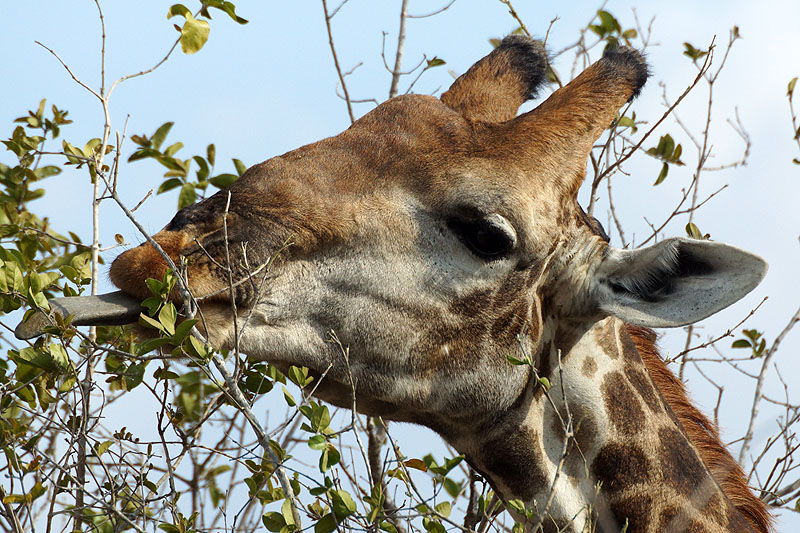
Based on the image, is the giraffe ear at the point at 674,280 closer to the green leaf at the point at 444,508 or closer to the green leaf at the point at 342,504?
the green leaf at the point at 444,508

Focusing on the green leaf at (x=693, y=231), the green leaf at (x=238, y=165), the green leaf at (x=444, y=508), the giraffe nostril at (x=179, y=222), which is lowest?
the green leaf at (x=444, y=508)

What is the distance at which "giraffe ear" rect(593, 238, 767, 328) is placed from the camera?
351 cm

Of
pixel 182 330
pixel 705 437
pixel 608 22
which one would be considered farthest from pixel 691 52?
pixel 182 330

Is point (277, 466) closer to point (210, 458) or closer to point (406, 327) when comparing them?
point (406, 327)

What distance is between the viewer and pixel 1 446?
3463 millimetres

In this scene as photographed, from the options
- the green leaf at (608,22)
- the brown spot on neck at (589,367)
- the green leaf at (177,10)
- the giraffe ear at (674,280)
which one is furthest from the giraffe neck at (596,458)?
the green leaf at (608,22)

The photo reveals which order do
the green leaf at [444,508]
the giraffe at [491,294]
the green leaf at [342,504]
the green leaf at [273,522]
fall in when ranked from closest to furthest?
the green leaf at [342,504] → the green leaf at [273,522] → the green leaf at [444,508] → the giraffe at [491,294]

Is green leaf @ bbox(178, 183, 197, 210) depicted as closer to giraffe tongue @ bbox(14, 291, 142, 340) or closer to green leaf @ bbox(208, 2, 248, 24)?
green leaf @ bbox(208, 2, 248, 24)

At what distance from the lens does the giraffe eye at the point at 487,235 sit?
3742mm

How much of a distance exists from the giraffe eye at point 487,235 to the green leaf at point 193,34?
52.9 inches

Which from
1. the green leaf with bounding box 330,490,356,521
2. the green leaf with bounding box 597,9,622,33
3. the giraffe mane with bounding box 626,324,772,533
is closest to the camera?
the green leaf with bounding box 330,490,356,521

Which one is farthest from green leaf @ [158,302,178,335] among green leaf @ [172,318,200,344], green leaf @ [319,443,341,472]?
green leaf @ [319,443,341,472]

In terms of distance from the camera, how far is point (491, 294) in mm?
3805

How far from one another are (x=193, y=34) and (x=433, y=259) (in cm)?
142
